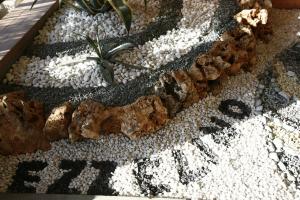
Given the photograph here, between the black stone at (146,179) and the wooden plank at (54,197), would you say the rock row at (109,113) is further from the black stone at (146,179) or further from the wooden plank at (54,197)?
the wooden plank at (54,197)

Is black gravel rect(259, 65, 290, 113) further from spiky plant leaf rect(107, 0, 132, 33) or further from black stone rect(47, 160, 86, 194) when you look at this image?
black stone rect(47, 160, 86, 194)

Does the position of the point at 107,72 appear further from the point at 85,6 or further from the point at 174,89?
the point at 85,6

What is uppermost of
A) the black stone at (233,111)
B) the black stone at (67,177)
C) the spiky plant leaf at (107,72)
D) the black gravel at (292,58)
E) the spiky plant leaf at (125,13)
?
the spiky plant leaf at (125,13)

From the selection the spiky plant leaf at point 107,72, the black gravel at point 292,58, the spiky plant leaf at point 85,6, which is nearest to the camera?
the spiky plant leaf at point 107,72

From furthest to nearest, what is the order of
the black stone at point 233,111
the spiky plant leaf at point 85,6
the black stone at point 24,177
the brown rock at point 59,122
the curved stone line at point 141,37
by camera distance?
1. the spiky plant leaf at point 85,6
2. the curved stone line at point 141,37
3. the black stone at point 233,111
4. the brown rock at point 59,122
5. the black stone at point 24,177

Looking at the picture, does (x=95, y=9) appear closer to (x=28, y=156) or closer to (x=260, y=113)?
(x=28, y=156)

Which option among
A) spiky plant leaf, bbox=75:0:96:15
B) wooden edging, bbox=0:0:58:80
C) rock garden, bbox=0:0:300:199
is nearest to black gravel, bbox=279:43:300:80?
rock garden, bbox=0:0:300:199

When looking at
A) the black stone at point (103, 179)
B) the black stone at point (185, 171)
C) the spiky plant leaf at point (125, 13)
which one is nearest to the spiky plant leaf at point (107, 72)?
the spiky plant leaf at point (125, 13)
